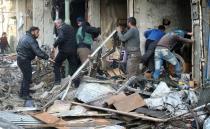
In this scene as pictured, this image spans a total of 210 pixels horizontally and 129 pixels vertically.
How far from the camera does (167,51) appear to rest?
12.1 metres

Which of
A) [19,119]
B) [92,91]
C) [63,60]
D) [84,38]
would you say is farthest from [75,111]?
[84,38]

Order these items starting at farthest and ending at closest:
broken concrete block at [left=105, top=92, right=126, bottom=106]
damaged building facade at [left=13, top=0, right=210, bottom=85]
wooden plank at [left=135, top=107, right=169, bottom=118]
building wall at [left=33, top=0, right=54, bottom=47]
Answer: building wall at [left=33, top=0, right=54, bottom=47]
damaged building facade at [left=13, top=0, right=210, bottom=85]
broken concrete block at [left=105, top=92, right=126, bottom=106]
wooden plank at [left=135, top=107, right=169, bottom=118]

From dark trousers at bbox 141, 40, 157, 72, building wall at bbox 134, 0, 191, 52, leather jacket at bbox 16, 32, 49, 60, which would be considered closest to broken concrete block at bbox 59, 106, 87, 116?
leather jacket at bbox 16, 32, 49, 60

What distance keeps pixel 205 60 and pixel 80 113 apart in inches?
155

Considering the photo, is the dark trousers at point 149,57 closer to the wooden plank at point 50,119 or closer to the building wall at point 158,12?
the building wall at point 158,12

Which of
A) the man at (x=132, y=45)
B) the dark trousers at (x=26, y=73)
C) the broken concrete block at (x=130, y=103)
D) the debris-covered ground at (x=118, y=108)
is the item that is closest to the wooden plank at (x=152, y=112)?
the debris-covered ground at (x=118, y=108)

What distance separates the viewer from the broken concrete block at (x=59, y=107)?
9.61 metres

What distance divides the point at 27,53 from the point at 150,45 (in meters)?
3.20

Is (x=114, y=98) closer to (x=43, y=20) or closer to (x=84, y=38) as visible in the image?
(x=84, y=38)

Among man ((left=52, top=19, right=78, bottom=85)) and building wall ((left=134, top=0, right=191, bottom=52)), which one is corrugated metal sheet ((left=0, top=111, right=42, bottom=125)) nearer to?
man ((left=52, top=19, right=78, bottom=85))

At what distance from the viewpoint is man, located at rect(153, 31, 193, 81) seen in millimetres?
12008

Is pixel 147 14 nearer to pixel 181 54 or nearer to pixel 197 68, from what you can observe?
pixel 181 54

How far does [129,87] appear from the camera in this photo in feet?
35.1

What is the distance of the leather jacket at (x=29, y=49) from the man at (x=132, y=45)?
2130mm
